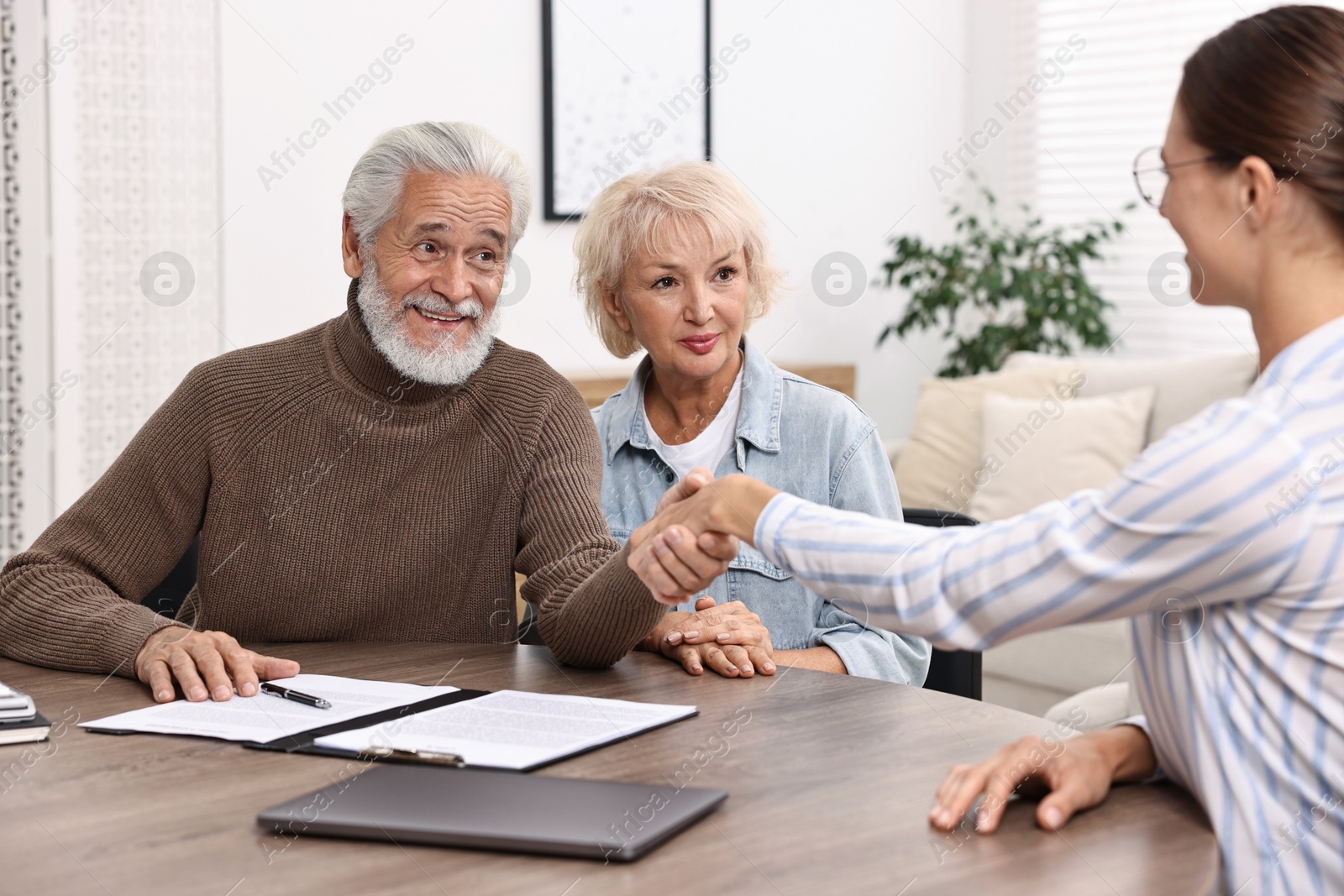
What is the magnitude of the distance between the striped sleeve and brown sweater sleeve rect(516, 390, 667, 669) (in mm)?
480

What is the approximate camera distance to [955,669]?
6.28ft

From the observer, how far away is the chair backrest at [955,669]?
6.21ft

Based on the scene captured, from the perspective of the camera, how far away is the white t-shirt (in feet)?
6.98

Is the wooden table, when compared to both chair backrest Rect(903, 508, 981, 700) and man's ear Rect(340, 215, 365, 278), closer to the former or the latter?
chair backrest Rect(903, 508, 981, 700)

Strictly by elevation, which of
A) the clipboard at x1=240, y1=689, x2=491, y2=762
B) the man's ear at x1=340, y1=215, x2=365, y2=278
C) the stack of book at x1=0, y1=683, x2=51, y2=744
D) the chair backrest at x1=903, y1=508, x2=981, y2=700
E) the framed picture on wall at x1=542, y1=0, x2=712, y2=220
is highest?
the framed picture on wall at x1=542, y1=0, x2=712, y2=220

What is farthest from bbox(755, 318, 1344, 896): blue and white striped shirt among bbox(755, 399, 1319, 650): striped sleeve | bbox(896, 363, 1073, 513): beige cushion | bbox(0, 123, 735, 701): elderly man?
bbox(896, 363, 1073, 513): beige cushion

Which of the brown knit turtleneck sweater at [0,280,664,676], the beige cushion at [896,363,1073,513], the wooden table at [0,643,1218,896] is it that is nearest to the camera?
the wooden table at [0,643,1218,896]

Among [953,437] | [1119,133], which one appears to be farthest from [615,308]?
[1119,133]

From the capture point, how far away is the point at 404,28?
3.97 metres

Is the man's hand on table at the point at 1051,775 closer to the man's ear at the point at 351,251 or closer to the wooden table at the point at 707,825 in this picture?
the wooden table at the point at 707,825

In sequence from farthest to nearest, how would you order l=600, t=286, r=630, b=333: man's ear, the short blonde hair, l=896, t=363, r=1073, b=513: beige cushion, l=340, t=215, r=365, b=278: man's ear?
l=896, t=363, r=1073, b=513: beige cushion, l=600, t=286, r=630, b=333: man's ear, the short blonde hair, l=340, t=215, r=365, b=278: man's ear

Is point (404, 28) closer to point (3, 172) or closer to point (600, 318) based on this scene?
point (3, 172)

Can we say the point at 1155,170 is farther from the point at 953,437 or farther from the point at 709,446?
the point at 953,437

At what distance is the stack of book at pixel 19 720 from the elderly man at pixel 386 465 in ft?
1.37
